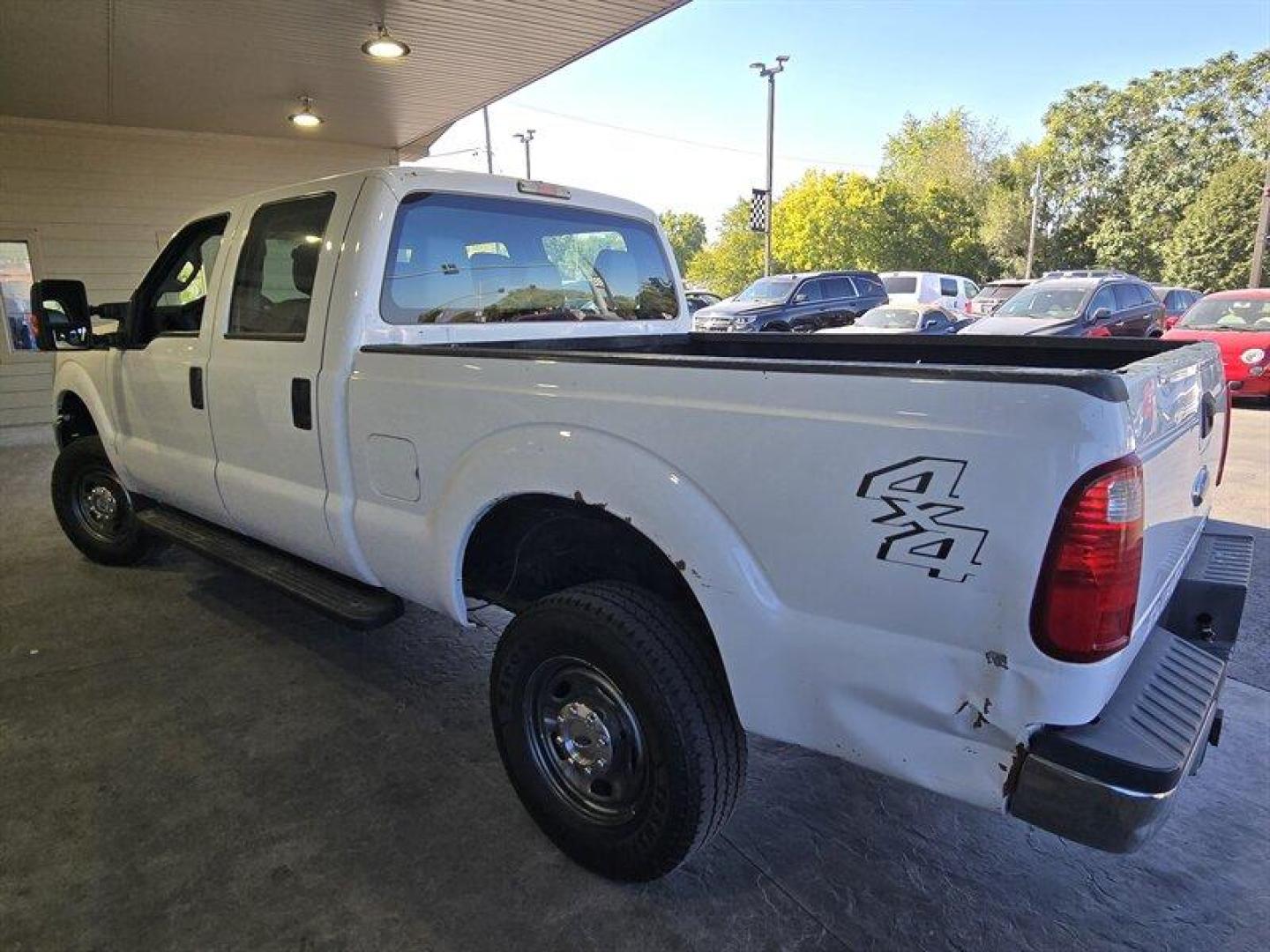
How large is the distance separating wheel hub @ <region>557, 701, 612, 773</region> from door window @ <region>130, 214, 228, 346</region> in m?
2.86

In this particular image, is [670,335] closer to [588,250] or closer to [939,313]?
[588,250]

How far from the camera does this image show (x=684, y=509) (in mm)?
1857

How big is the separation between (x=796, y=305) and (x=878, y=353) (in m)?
14.4

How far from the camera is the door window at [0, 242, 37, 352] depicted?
31.6ft

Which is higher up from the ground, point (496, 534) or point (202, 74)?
point (202, 74)

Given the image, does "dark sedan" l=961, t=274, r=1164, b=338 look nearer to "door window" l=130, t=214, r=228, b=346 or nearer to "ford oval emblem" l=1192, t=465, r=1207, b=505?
"ford oval emblem" l=1192, t=465, r=1207, b=505

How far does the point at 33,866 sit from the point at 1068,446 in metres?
2.95

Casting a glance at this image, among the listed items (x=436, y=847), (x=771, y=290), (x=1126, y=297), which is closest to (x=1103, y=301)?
(x=1126, y=297)

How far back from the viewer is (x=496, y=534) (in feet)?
8.80

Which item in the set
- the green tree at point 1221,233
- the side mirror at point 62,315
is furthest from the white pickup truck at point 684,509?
the green tree at point 1221,233

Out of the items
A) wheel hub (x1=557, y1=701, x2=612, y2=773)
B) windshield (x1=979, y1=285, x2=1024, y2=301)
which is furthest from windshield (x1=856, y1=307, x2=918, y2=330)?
wheel hub (x1=557, y1=701, x2=612, y2=773)

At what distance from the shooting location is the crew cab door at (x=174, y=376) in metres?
3.51

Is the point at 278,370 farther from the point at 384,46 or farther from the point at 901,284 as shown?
the point at 901,284

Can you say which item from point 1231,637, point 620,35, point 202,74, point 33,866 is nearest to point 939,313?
point 620,35
